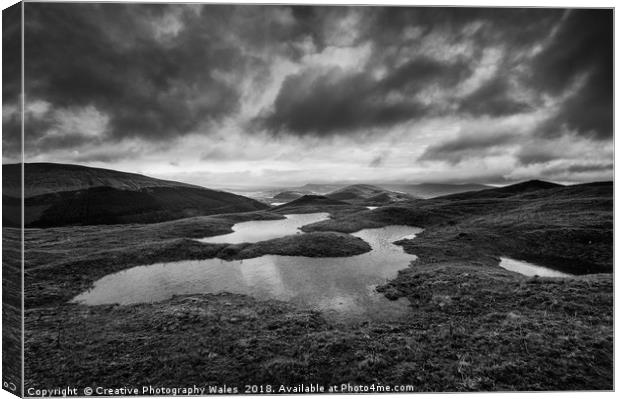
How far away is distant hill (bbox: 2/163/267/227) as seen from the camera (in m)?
36.2

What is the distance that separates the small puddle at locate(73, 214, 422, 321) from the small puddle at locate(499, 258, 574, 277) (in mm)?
7518

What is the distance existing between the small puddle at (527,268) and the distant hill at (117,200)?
162 ft

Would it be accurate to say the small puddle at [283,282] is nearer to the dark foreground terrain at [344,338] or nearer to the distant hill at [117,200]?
the dark foreground terrain at [344,338]

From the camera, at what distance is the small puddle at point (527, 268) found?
1869 cm

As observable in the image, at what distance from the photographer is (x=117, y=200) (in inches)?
2085

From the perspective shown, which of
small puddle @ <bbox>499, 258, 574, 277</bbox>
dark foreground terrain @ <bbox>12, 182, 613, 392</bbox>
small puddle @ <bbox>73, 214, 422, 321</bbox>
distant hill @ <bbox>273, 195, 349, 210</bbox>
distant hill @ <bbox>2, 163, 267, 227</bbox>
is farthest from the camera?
distant hill @ <bbox>273, 195, 349, 210</bbox>

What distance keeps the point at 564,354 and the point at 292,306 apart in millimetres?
10853

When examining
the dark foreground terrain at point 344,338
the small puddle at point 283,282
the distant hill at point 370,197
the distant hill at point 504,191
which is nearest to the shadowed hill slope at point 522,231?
the dark foreground terrain at point 344,338

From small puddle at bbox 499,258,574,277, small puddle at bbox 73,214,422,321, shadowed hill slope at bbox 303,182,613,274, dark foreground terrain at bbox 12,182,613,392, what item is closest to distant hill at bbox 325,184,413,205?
shadowed hill slope at bbox 303,182,613,274

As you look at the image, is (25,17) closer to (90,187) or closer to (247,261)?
(247,261)

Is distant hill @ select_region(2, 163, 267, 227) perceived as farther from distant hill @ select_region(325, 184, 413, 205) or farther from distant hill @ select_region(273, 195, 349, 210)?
distant hill @ select_region(325, 184, 413, 205)

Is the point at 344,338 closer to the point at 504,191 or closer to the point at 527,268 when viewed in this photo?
the point at 527,268

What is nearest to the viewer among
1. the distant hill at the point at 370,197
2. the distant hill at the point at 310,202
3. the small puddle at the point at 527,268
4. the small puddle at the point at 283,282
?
the small puddle at the point at 283,282

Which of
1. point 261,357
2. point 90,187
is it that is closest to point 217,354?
point 261,357
